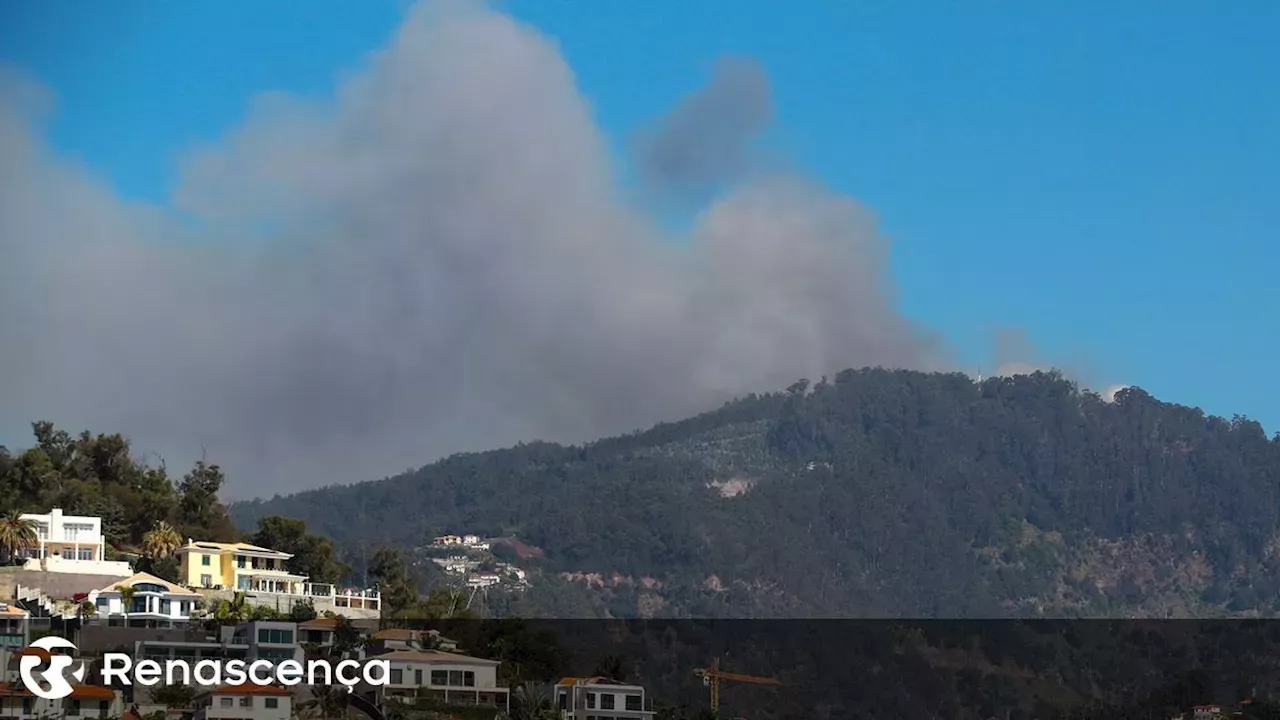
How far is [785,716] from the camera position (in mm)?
197375

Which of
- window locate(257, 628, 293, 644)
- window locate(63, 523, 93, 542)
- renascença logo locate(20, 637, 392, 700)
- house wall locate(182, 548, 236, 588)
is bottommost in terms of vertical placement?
renascença logo locate(20, 637, 392, 700)

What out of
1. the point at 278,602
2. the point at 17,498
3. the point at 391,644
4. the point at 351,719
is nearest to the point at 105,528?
the point at 17,498

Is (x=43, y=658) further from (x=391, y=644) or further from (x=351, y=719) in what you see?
(x=391, y=644)

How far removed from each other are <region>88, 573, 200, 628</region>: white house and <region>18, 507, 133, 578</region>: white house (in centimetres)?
243

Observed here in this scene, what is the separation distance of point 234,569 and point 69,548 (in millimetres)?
10332

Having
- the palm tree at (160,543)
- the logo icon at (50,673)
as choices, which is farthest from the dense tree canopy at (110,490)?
the logo icon at (50,673)

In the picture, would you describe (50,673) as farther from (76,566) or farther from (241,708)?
(76,566)

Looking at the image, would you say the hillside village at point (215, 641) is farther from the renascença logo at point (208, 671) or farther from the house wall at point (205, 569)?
the renascença logo at point (208, 671)

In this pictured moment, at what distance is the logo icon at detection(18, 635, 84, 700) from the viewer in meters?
90.2

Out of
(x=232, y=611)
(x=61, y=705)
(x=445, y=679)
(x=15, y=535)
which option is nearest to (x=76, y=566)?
(x=15, y=535)

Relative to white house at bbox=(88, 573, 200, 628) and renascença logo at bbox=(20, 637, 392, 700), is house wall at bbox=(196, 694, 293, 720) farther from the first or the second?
white house at bbox=(88, 573, 200, 628)

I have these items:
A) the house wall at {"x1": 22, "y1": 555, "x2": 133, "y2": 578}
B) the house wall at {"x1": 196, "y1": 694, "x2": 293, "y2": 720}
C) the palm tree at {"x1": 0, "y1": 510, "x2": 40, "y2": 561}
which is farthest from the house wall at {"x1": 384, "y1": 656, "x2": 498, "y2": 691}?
the palm tree at {"x1": 0, "y1": 510, "x2": 40, "y2": 561}

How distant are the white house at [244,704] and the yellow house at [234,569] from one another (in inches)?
1006

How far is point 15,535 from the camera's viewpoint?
362 ft
